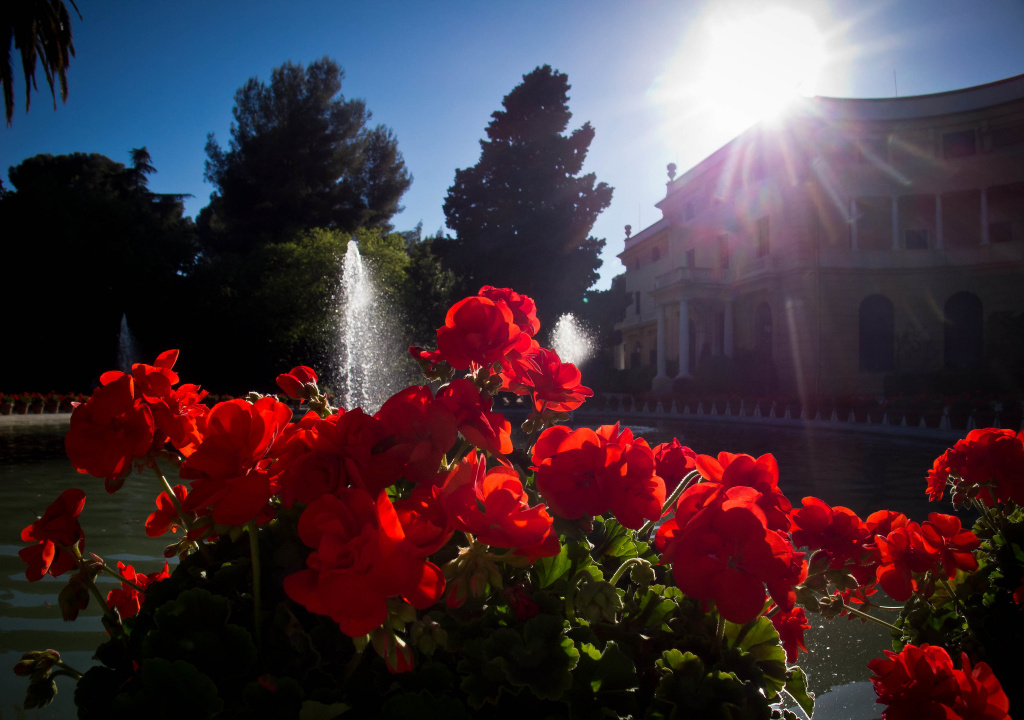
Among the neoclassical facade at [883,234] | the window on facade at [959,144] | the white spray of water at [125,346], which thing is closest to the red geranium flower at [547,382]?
the neoclassical facade at [883,234]

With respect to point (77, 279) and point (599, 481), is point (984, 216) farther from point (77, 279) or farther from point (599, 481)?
point (77, 279)

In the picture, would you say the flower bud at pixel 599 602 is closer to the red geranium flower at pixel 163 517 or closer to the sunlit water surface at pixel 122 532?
the red geranium flower at pixel 163 517

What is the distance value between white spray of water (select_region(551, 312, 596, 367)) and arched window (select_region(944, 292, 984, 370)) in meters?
15.0

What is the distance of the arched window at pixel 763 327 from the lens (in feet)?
86.4

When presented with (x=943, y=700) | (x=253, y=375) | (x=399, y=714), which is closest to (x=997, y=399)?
(x=943, y=700)

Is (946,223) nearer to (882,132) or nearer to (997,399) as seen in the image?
(882,132)

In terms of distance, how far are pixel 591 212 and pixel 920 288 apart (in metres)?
14.1

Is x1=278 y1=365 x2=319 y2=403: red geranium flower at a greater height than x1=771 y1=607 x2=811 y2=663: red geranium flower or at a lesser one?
greater

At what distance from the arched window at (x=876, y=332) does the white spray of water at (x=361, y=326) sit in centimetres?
1944

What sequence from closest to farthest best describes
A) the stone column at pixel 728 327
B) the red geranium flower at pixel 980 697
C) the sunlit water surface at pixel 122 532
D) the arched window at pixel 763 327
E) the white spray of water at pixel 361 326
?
the red geranium flower at pixel 980 697
the sunlit water surface at pixel 122 532
the white spray of water at pixel 361 326
the arched window at pixel 763 327
the stone column at pixel 728 327

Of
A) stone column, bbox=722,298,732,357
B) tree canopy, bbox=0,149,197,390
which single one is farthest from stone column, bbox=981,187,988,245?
tree canopy, bbox=0,149,197,390

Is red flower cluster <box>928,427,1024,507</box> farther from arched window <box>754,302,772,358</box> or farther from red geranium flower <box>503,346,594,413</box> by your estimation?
arched window <box>754,302,772,358</box>

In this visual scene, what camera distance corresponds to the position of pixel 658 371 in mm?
28562

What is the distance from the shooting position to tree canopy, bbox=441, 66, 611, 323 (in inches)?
1073
